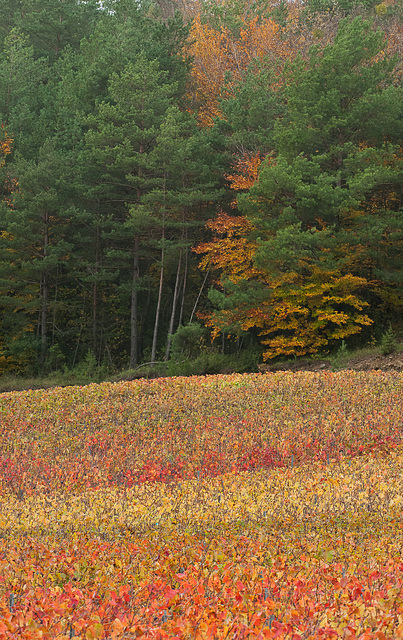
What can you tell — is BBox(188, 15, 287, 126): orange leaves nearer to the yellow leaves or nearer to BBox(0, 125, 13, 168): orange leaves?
BBox(0, 125, 13, 168): orange leaves

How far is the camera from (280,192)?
19156mm

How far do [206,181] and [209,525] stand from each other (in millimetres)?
20282

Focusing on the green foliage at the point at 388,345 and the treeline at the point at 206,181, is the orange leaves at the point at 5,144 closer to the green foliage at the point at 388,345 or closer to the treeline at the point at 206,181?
the treeline at the point at 206,181

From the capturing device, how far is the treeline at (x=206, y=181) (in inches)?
726

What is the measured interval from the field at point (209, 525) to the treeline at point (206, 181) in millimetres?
9039

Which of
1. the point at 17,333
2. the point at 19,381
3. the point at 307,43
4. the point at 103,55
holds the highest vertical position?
the point at 307,43

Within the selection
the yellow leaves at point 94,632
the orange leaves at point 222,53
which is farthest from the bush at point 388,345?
the orange leaves at point 222,53

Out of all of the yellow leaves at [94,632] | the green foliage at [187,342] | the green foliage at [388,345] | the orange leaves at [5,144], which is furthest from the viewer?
the orange leaves at [5,144]

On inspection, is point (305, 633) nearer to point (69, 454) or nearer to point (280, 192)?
point (69, 454)

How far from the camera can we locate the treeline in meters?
18.4

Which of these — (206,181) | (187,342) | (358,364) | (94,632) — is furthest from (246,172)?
(94,632)

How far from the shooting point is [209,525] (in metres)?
4.82

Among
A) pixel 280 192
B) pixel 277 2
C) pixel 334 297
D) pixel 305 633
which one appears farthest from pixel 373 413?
pixel 277 2

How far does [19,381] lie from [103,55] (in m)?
15.9
